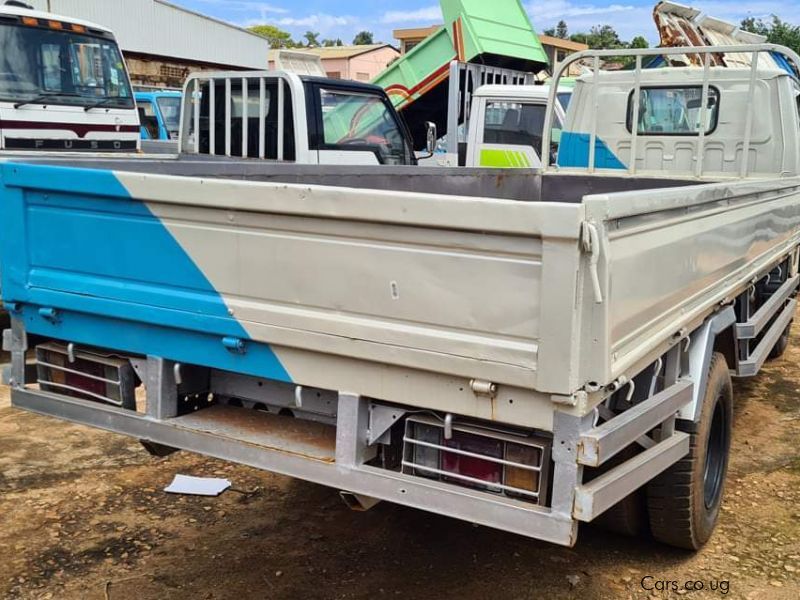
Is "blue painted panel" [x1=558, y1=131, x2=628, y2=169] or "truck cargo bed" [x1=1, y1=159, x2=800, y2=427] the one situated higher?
"blue painted panel" [x1=558, y1=131, x2=628, y2=169]

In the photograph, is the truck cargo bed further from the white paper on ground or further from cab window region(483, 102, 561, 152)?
cab window region(483, 102, 561, 152)

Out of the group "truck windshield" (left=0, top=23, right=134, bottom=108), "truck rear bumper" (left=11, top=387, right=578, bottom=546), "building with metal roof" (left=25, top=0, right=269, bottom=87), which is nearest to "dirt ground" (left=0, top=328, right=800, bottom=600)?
"truck rear bumper" (left=11, top=387, right=578, bottom=546)

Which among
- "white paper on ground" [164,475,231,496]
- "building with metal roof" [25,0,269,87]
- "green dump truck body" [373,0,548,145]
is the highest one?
"building with metal roof" [25,0,269,87]

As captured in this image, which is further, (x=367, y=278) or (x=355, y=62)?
(x=355, y=62)

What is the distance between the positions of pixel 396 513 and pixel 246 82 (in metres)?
5.65

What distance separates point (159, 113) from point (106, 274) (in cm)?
1244

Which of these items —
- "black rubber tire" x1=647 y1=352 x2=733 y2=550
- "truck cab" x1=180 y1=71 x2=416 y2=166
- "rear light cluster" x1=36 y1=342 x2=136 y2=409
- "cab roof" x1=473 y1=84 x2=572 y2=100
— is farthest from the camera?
"cab roof" x1=473 y1=84 x2=572 y2=100

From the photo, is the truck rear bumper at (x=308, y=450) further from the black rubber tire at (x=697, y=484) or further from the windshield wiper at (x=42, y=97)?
the windshield wiper at (x=42, y=97)

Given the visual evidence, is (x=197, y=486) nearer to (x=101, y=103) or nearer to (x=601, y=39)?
(x=101, y=103)

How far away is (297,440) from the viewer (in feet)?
9.41

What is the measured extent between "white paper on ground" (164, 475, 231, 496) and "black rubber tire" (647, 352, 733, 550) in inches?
81.7

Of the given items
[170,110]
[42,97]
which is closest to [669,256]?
[42,97]

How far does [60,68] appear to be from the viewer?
9594 mm

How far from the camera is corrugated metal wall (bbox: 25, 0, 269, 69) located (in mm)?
21922
